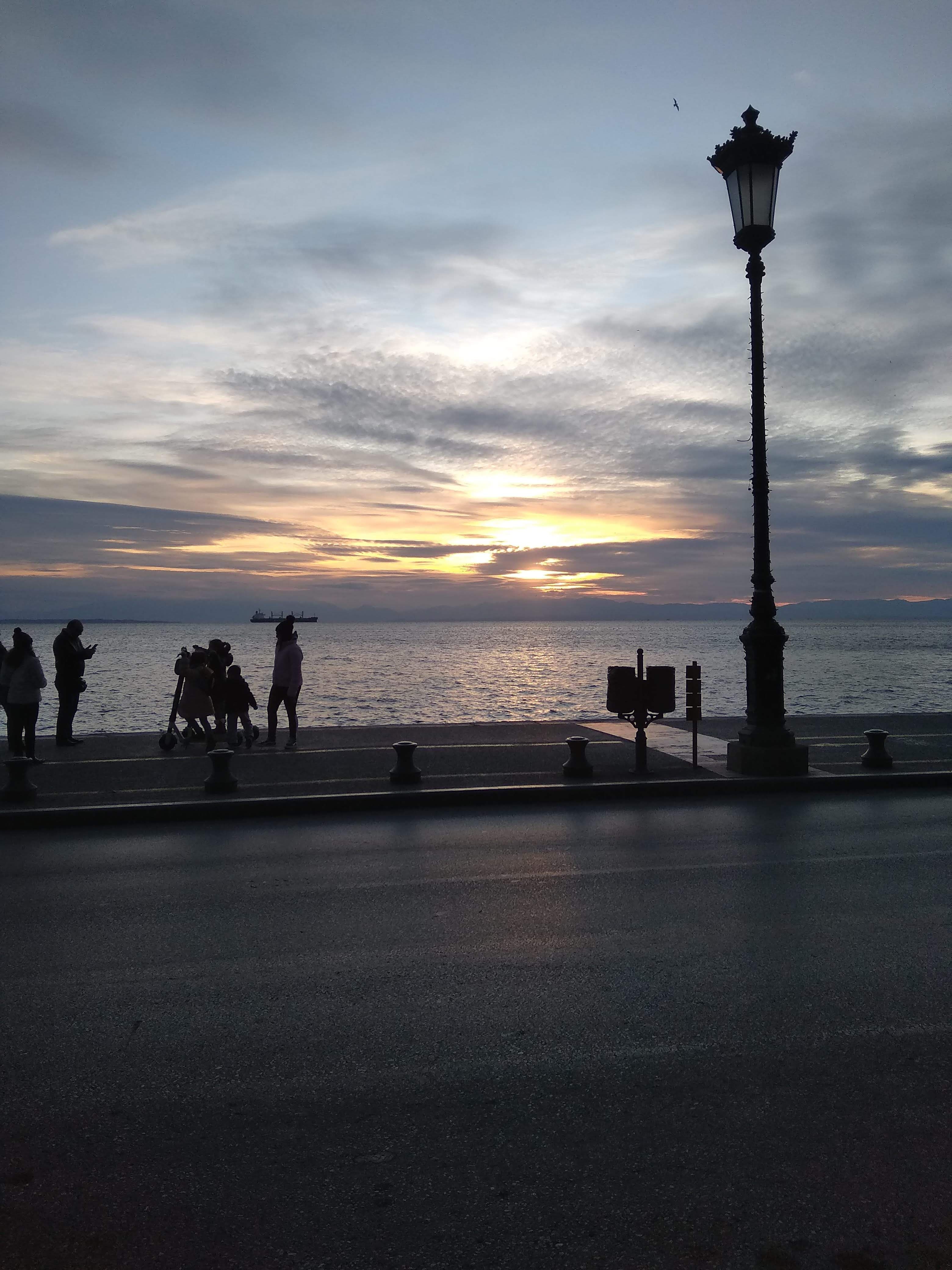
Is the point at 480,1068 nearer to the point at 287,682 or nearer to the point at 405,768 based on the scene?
the point at 405,768

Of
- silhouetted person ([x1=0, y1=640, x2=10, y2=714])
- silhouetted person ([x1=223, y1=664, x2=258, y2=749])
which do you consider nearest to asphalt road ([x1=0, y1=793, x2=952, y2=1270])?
silhouetted person ([x1=0, y1=640, x2=10, y2=714])

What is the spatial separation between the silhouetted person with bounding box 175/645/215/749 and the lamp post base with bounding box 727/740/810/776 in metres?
7.94

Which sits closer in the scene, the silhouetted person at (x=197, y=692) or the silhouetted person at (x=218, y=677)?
the silhouetted person at (x=197, y=692)

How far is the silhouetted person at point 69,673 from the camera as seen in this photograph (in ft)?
50.9

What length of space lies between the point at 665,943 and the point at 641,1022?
3.99 ft

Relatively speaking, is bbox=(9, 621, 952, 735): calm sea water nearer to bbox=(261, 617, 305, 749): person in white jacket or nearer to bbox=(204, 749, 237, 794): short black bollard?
bbox=(261, 617, 305, 749): person in white jacket

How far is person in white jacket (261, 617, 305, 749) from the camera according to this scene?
14883mm

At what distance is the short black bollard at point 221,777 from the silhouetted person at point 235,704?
4.30m

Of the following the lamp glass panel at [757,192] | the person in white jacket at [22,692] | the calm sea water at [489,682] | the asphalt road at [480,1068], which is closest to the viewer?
the asphalt road at [480,1068]

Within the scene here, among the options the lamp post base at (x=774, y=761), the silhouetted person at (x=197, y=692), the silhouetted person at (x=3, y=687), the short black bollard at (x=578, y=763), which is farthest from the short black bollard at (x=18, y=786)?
the lamp post base at (x=774, y=761)

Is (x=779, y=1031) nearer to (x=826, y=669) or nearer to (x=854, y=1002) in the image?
(x=854, y=1002)

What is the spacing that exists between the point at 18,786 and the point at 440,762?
516cm

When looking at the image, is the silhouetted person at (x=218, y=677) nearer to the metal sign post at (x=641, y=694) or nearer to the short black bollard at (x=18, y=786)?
the short black bollard at (x=18, y=786)

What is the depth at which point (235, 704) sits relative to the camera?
1540 cm
